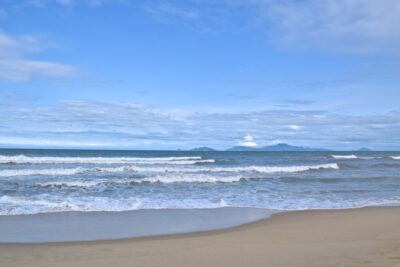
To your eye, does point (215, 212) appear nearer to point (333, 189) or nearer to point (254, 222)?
point (254, 222)

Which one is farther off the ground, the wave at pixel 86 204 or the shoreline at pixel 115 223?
the wave at pixel 86 204

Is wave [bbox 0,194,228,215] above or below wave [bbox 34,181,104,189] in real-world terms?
below

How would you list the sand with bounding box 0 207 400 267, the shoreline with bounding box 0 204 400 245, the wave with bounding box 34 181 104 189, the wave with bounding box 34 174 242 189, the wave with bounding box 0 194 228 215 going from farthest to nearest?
the wave with bounding box 34 174 242 189, the wave with bounding box 34 181 104 189, the wave with bounding box 0 194 228 215, the shoreline with bounding box 0 204 400 245, the sand with bounding box 0 207 400 267

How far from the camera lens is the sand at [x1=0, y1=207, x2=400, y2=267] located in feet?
21.8

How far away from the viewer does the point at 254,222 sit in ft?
36.5

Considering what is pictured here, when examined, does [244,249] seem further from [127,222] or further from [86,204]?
[86,204]

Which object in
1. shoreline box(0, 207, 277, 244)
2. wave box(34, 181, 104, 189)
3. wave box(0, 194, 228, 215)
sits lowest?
shoreline box(0, 207, 277, 244)

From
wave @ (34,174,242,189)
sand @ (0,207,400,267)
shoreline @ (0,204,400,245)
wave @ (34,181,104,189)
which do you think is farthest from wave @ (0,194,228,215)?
sand @ (0,207,400,267)

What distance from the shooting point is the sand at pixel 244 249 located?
6.64 m

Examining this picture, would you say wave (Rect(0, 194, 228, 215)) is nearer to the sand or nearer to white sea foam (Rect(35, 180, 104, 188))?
white sea foam (Rect(35, 180, 104, 188))

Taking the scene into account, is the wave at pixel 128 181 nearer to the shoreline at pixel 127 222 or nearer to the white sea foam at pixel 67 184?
the white sea foam at pixel 67 184

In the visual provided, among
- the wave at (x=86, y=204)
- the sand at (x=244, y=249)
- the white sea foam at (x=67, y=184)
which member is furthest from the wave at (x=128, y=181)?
the sand at (x=244, y=249)

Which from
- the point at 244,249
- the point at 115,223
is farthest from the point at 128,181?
the point at 244,249

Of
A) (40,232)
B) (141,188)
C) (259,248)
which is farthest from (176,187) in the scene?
(259,248)
